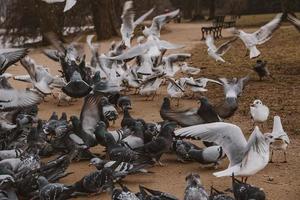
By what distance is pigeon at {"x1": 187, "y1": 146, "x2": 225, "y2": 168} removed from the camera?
6.77 metres

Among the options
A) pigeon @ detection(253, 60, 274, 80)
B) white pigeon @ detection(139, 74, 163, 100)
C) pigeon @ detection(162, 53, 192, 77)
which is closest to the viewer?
white pigeon @ detection(139, 74, 163, 100)

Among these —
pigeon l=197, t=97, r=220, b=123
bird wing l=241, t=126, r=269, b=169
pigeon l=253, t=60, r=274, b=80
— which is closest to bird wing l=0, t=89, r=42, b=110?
pigeon l=197, t=97, r=220, b=123

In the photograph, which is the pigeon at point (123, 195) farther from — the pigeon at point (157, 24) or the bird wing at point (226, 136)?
the pigeon at point (157, 24)

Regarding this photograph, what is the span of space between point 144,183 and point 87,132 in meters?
1.33

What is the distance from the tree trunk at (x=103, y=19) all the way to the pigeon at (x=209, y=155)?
880 inches

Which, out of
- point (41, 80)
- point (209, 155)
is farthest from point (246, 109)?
point (41, 80)

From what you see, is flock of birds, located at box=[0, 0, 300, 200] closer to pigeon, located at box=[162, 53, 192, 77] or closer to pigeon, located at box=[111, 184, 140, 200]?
pigeon, located at box=[111, 184, 140, 200]

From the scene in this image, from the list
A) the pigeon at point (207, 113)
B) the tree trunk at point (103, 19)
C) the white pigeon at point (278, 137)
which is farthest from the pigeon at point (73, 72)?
the tree trunk at point (103, 19)

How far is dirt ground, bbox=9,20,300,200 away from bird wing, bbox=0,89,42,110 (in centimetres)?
117

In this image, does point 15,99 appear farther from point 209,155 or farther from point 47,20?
point 47,20

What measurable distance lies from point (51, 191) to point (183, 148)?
2.31 meters

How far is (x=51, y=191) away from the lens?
5430 mm

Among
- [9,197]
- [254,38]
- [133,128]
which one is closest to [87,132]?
[133,128]

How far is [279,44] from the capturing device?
72.2 feet
